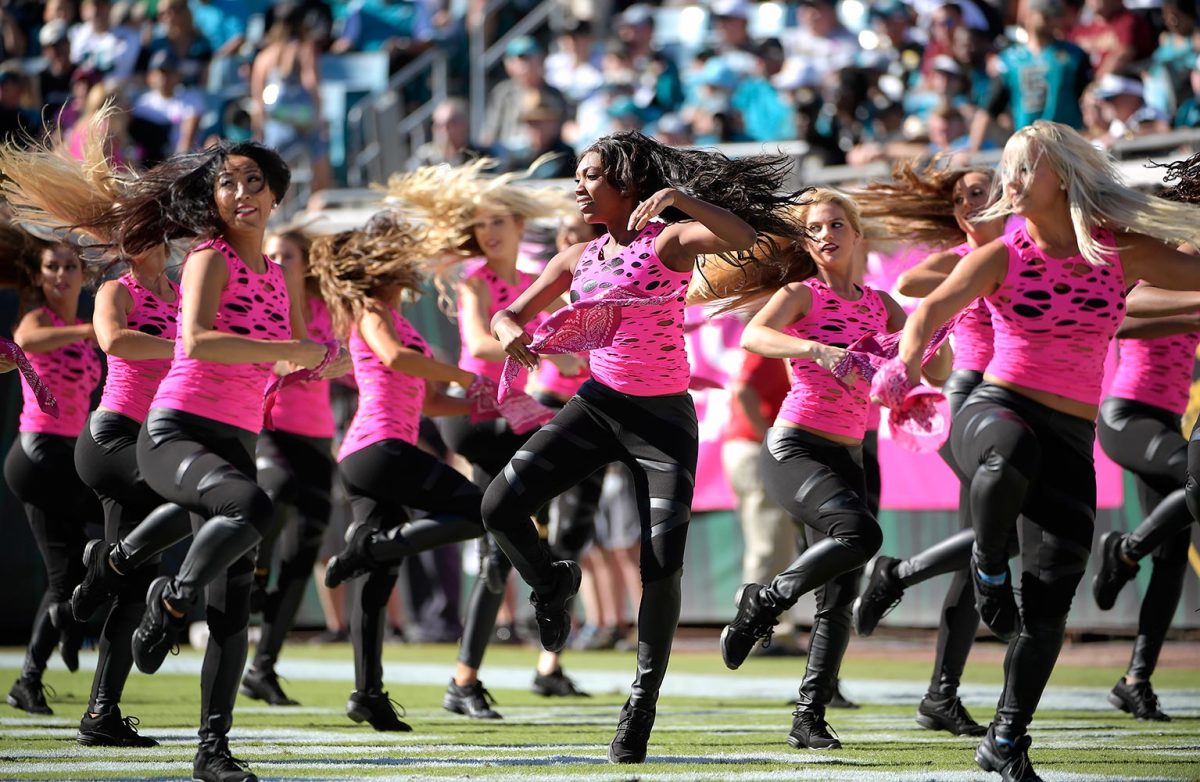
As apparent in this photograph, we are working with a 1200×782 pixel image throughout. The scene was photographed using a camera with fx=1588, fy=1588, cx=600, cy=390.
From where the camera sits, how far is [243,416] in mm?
5246

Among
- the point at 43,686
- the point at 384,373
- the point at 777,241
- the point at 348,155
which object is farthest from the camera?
the point at 348,155

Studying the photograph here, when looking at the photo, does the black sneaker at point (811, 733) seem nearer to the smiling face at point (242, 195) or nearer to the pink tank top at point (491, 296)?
the pink tank top at point (491, 296)

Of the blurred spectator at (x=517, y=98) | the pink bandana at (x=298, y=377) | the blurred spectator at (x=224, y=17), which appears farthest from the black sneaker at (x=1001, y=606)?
the blurred spectator at (x=224, y=17)

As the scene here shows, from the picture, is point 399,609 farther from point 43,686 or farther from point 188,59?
point 188,59

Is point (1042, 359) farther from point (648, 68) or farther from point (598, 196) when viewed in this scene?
point (648, 68)

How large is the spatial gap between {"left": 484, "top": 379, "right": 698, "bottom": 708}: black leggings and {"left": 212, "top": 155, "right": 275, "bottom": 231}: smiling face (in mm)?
1199

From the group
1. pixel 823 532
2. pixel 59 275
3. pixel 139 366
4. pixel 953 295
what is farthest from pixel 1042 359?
pixel 59 275

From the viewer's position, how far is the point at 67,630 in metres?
7.21

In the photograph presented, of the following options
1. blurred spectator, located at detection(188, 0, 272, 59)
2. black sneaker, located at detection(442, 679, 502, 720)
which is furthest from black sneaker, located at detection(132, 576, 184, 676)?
blurred spectator, located at detection(188, 0, 272, 59)

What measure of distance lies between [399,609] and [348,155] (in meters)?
4.26

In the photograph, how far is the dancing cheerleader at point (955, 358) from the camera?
6328 millimetres

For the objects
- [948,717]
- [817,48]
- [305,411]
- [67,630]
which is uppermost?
[817,48]

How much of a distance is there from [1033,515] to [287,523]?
13.0 ft

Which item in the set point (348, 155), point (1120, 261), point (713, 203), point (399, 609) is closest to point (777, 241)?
point (713, 203)
